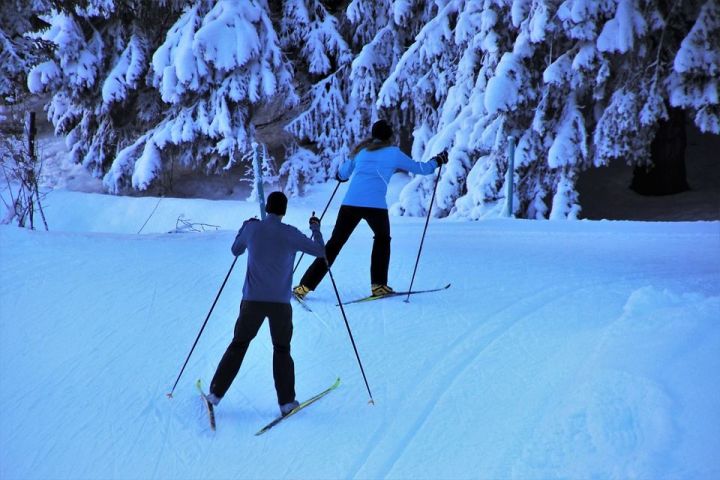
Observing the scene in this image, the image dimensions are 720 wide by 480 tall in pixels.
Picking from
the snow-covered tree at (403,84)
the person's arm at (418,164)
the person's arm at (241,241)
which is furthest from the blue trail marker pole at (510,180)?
the person's arm at (241,241)

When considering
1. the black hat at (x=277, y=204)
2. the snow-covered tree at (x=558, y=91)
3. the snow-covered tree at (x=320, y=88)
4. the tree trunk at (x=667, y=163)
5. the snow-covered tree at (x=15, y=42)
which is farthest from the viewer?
the snow-covered tree at (x=320, y=88)

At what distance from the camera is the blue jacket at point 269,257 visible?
4484 millimetres

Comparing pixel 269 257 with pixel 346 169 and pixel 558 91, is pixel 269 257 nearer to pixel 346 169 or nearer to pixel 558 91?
pixel 346 169

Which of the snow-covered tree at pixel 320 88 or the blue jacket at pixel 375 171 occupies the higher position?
the snow-covered tree at pixel 320 88

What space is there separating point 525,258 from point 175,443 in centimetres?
502

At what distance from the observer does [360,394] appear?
4.97 metres

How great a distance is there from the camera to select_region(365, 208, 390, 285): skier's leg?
6.50 metres

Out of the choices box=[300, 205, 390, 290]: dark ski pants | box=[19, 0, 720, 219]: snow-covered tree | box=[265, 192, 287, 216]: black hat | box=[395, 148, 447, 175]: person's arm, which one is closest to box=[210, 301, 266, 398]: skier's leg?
box=[265, 192, 287, 216]: black hat

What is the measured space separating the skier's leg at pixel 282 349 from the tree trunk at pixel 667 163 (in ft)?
44.5

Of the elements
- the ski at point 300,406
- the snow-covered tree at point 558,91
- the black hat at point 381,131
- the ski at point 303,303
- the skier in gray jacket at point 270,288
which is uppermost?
the snow-covered tree at point 558,91

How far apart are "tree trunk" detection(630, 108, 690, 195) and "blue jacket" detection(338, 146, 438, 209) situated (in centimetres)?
1132

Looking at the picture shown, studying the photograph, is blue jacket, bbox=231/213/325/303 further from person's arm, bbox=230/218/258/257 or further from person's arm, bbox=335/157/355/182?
person's arm, bbox=335/157/355/182

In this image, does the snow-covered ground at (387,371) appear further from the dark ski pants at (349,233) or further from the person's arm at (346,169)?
the person's arm at (346,169)

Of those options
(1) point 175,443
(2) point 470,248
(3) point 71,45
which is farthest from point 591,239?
(3) point 71,45
